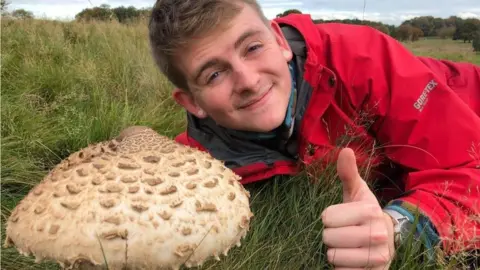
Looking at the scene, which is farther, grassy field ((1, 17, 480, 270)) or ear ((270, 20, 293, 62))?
ear ((270, 20, 293, 62))

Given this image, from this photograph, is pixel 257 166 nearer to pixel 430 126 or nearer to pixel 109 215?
pixel 430 126

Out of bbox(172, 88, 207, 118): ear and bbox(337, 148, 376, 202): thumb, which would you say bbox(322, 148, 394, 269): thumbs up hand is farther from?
bbox(172, 88, 207, 118): ear

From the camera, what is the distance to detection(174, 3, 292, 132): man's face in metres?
2.29

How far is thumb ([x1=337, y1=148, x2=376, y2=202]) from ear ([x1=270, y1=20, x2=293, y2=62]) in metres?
0.98

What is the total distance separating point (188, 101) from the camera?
2816 millimetres

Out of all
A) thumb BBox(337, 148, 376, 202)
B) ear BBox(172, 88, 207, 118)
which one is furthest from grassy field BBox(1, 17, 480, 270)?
ear BBox(172, 88, 207, 118)

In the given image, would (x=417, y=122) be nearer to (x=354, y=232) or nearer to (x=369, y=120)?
(x=369, y=120)

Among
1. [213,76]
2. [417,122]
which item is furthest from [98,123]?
[417,122]

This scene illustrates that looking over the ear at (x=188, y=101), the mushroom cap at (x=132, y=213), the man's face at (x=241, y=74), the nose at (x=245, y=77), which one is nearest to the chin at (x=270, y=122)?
the man's face at (x=241, y=74)

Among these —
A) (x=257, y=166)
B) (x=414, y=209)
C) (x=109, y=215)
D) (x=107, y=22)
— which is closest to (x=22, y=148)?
(x=257, y=166)

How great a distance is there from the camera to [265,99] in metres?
2.45

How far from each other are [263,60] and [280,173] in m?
0.64

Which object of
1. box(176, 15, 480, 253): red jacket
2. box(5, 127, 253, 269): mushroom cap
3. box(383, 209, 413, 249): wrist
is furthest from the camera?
box(176, 15, 480, 253): red jacket

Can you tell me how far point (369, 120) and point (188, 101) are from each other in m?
1.04
